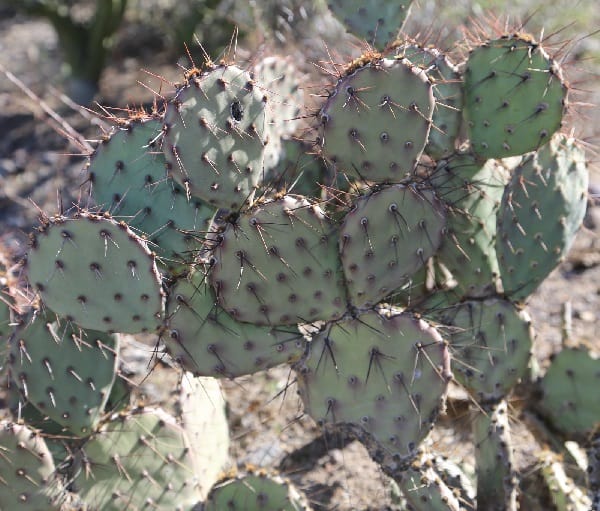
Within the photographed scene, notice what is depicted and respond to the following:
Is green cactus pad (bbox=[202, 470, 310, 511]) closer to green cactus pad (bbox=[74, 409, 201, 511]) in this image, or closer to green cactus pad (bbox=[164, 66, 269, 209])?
green cactus pad (bbox=[74, 409, 201, 511])

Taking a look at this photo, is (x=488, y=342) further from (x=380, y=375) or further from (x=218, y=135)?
(x=218, y=135)

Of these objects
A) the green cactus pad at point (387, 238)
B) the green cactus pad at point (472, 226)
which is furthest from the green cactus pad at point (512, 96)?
the green cactus pad at point (387, 238)

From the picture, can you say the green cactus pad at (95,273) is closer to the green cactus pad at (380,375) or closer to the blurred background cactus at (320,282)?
the blurred background cactus at (320,282)

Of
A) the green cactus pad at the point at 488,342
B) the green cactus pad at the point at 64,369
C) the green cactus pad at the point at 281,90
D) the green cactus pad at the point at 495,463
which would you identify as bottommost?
the green cactus pad at the point at 495,463

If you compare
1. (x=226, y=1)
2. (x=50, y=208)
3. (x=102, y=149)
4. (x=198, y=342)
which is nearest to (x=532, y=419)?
(x=198, y=342)

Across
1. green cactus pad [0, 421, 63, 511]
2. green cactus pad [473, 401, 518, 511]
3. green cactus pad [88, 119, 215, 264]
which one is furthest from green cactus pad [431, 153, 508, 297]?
green cactus pad [0, 421, 63, 511]
